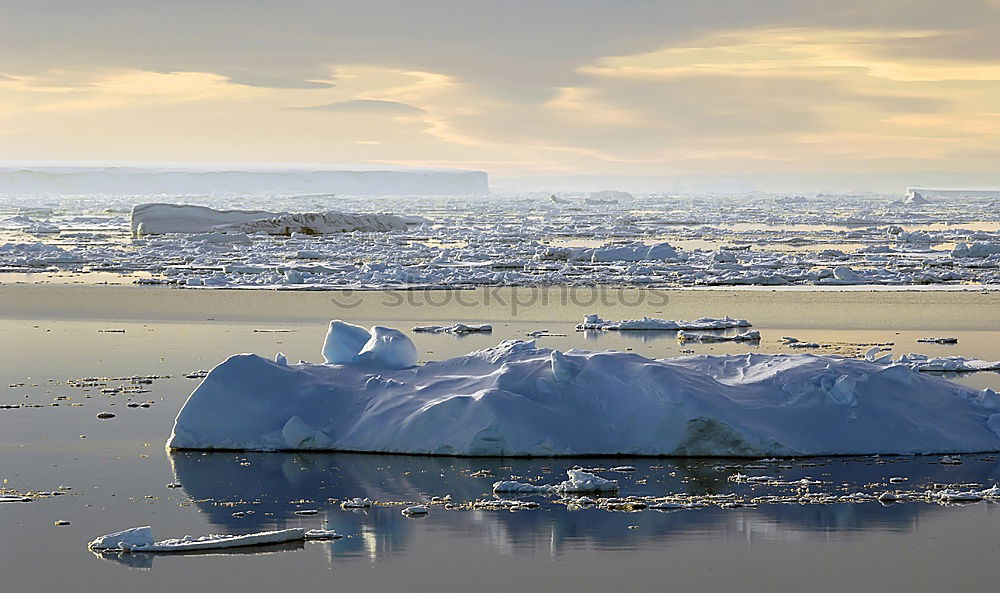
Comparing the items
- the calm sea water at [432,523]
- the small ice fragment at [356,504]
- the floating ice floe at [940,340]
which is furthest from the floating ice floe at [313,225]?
the small ice fragment at [356,504]

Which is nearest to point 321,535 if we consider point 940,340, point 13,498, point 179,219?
point 13,498

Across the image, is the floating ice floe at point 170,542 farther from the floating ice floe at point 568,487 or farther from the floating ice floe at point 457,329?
the floating ice floe at point 457,329

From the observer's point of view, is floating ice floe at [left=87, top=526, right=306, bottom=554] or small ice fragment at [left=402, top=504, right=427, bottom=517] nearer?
floating ice floe at [left=87, top=526, right=306, bottom=554]

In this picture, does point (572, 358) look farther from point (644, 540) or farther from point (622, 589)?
point (622, 589)

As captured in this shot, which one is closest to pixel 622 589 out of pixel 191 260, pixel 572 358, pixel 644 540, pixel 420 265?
pixel 644 540

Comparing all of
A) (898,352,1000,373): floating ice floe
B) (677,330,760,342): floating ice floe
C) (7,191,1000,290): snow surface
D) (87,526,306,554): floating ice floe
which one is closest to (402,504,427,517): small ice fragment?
(87,526,306,554): floating ice floe

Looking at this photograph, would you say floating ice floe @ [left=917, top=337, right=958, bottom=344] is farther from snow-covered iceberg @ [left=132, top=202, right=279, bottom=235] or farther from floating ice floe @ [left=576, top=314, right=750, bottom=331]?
snow-covered iceberg @ [left=132, top=202, right=279, bottom=235]
